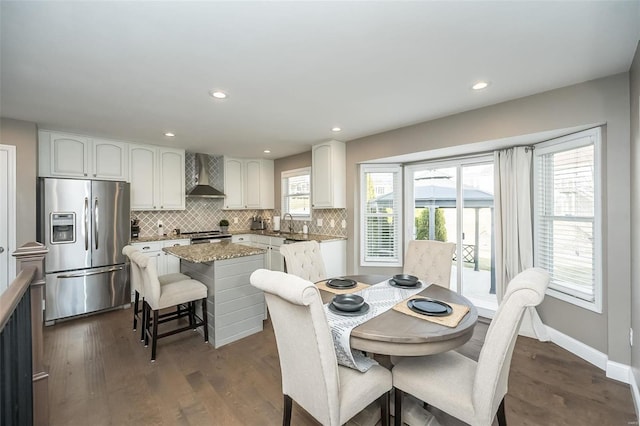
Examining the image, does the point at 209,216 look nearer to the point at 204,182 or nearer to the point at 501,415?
the point at 204,182

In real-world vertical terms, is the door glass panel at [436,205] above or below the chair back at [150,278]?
above

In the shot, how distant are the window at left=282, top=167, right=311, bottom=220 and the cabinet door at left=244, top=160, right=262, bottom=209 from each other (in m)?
0.53

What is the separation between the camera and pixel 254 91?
7.94 feet

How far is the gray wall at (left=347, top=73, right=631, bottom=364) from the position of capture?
7.05ft

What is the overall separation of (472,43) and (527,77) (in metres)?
0.84

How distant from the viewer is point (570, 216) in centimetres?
266

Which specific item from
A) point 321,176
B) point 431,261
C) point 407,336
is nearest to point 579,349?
point 431,261

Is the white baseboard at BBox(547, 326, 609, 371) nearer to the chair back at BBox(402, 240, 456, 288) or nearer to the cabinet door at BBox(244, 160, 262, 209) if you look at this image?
the chair back at BBox(402, 240, 456, 288)

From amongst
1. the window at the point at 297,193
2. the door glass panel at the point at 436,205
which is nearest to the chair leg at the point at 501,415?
the door glass panel at the point at 436,205

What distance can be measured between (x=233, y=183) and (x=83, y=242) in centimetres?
254

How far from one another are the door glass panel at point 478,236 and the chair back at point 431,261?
3.99 ft

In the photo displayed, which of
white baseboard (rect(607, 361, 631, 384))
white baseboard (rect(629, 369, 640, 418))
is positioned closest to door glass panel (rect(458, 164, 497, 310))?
white baseboard (rect(607, 361, 631, 384))

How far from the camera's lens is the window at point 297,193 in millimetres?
5164

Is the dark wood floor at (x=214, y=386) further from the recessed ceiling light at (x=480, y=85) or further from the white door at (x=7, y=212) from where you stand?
the recessed ceiling light at (x=480, y=85)
